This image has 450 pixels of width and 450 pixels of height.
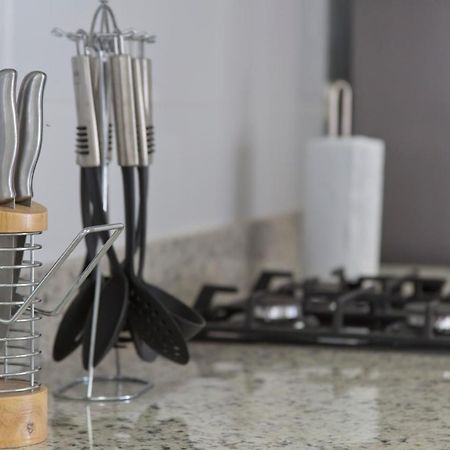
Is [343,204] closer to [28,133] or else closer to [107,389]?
[107,389]

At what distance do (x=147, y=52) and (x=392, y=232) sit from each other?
30.6 inches

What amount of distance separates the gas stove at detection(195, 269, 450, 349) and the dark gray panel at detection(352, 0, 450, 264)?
0.50 meters

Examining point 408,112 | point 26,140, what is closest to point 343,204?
point 408,112

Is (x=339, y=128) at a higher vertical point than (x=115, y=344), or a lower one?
higher

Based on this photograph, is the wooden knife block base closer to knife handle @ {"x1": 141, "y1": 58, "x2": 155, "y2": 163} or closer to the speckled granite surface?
the speckled granite surface

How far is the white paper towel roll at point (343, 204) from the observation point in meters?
1.75

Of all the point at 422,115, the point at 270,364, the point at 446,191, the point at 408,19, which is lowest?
the point at 270,364

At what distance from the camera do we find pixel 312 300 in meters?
1.46

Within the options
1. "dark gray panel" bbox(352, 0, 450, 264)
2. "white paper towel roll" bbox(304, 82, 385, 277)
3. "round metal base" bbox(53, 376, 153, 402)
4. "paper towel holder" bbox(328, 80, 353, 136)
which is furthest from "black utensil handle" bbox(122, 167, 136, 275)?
"dark gray panel" bbox(352, 0, 450, 264)

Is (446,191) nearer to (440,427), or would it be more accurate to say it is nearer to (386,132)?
(386,132)

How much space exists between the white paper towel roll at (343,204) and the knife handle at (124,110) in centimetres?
78

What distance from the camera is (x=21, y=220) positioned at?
802 millimetres

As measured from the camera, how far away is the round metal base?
1.01m

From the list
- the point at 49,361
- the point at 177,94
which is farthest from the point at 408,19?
the point at 49,361
